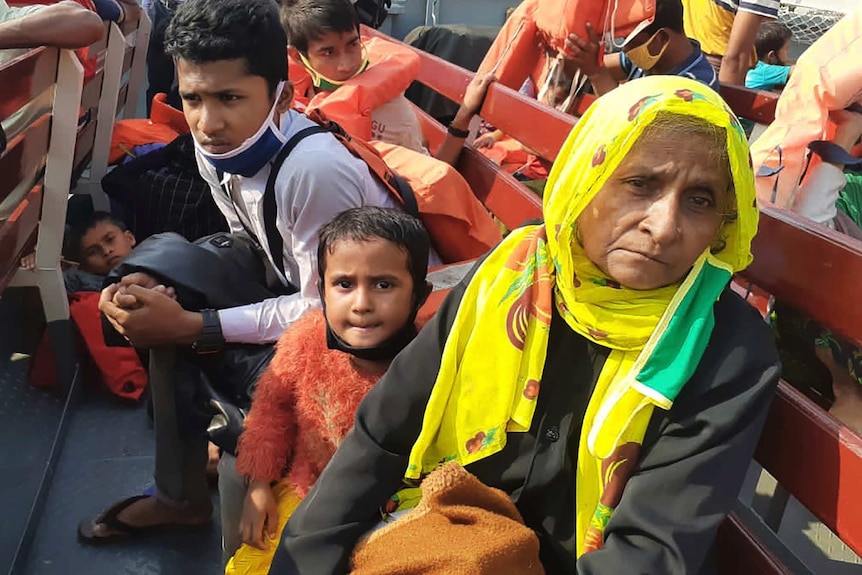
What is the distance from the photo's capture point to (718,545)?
4.51 ft

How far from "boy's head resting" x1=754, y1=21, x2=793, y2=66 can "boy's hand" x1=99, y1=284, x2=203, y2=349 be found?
545cm

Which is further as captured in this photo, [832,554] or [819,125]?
[832,554]

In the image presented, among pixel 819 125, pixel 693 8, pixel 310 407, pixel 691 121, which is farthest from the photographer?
pixel 693 8

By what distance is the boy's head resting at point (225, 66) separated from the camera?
191cm

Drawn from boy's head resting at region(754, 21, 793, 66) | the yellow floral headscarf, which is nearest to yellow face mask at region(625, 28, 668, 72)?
the yellow floral headscarf

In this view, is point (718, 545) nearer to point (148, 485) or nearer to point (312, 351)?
point (312, 351)

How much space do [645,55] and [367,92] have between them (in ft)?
3.52

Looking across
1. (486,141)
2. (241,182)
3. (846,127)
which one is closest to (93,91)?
(486,141)

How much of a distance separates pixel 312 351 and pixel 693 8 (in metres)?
4.22

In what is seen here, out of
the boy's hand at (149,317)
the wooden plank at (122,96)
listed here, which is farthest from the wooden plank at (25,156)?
the wooden plank at (122,96)

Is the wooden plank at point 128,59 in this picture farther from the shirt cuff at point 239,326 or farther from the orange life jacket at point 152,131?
the shirt cuff at point 239,326

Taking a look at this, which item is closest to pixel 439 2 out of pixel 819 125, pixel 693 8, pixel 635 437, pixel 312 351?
pixel 693 8

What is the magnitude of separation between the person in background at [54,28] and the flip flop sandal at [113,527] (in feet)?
4.42

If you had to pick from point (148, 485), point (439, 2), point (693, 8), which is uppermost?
point (693, 8)
